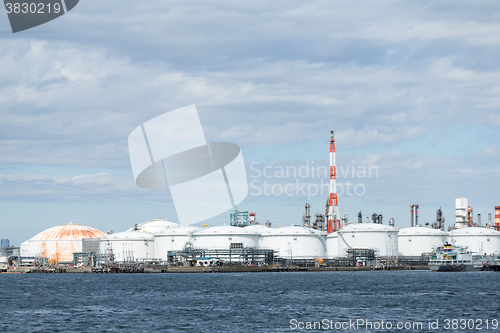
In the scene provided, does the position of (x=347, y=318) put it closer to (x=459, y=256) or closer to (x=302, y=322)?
(x=302, y=322)

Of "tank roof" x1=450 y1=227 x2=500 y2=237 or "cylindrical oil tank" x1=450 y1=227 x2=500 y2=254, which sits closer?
"cylindrical oil tank" x1=450 y1=227 x2=500 y2=254

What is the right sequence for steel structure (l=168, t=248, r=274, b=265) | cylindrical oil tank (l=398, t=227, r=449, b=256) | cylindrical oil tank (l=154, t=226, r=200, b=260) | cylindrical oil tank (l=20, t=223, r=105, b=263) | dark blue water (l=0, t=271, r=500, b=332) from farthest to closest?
cylindrical oil tank (l=20, t=223, r=105, b=263), cylindrical oil tank (l=398, t=227, r=449, b=256), cylindrical oil tank (l=154, t=226, r=200, b=260), steel structure (l=168, t=248, r=274, b=265), dark blue water (l=0, t=271, r=500, b=332)

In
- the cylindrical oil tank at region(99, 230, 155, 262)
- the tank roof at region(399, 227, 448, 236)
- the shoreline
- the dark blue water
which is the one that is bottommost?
the shoreline

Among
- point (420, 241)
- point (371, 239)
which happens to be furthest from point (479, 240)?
point (371, 239)

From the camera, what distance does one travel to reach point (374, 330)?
4519 cm

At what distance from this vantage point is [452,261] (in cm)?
14562

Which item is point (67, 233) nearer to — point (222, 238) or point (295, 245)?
point (222, 238)

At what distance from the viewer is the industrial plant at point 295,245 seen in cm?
15575

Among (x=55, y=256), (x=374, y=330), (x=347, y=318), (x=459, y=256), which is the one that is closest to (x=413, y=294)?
(x=347, y=318)

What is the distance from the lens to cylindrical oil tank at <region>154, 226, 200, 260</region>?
164m

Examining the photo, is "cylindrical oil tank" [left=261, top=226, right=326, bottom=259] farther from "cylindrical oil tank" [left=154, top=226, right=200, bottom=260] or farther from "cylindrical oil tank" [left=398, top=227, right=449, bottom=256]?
"cylindrical oil tank" [left=398, top=227, right=449, bottom=256]

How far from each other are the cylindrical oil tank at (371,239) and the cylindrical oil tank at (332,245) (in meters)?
3.60

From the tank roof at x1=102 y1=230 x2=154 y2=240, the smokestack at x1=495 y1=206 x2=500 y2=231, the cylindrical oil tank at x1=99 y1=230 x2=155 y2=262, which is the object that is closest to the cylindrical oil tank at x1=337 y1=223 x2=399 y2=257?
the smokestack at x1=495 y1=206 x2=500 y2=231

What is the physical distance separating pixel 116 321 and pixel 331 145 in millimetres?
121323
